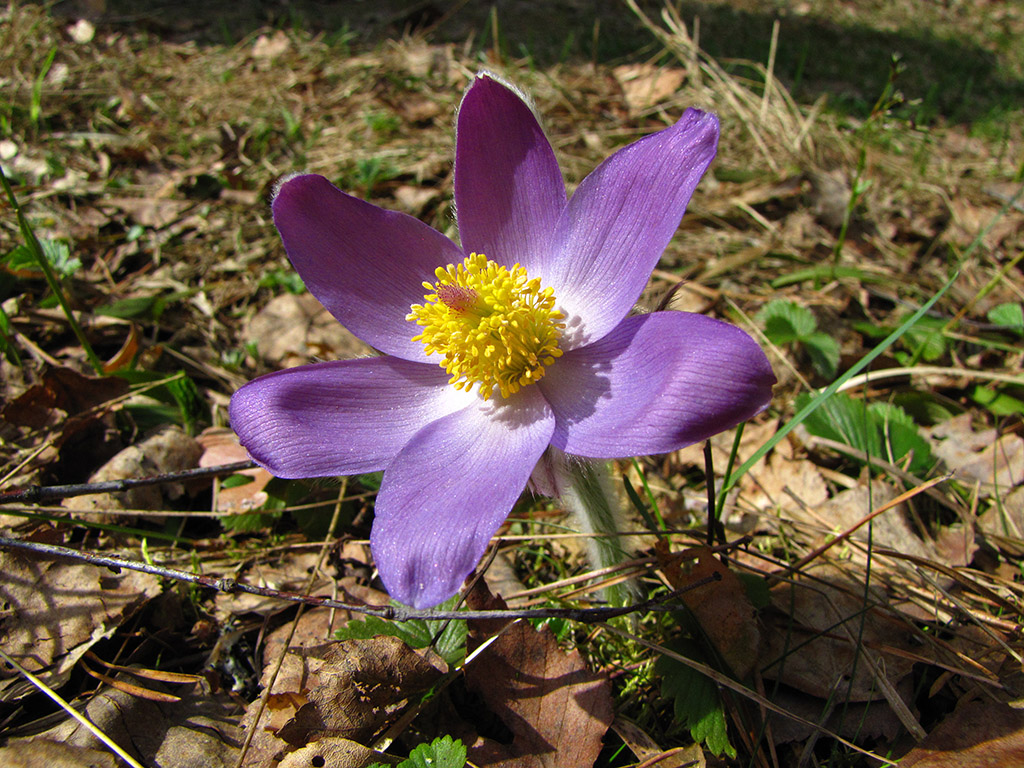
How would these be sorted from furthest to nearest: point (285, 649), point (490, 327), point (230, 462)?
point (230, 462) → point (285, 649) → point (490, 327)

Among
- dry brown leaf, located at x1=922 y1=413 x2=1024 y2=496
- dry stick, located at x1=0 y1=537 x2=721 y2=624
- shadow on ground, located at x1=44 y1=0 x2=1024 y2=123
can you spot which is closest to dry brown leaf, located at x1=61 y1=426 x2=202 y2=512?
dry stick, located at x1=0 y1=537 x2=721 y2=624

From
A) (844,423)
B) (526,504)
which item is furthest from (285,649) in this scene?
(844,423)

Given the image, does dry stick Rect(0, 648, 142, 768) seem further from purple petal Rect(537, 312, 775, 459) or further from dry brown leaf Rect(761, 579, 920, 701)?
dry brown leaf Rect(761, 579, 920, 701)

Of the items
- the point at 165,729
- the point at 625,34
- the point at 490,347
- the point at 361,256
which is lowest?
the point at 165,729

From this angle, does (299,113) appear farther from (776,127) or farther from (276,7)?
(776,127)

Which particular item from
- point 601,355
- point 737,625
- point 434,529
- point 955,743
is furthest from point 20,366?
point 955,743

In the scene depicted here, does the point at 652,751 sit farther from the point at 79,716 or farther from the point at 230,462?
the point at 230,462
